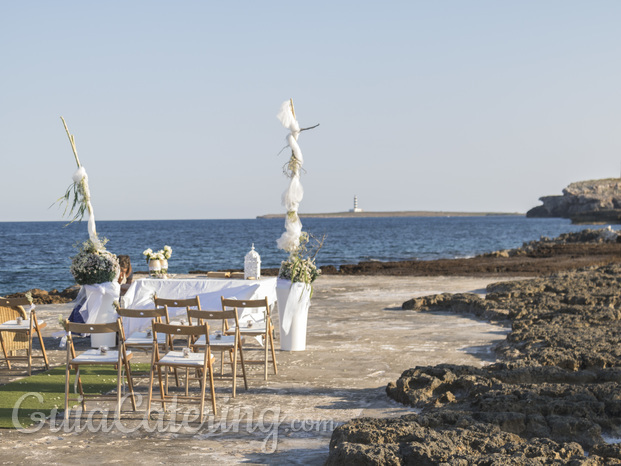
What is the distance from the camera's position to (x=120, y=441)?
573cm

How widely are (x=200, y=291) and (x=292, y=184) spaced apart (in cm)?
244

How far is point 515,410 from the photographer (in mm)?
5824

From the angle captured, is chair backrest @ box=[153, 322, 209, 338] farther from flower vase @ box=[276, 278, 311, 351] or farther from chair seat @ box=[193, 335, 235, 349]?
flower vase @ box=[276, 278, 311, 351]

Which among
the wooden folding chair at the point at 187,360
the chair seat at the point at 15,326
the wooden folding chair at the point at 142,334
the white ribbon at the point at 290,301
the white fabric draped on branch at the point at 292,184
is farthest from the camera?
the white fabric draped on branch at the point at 292,184

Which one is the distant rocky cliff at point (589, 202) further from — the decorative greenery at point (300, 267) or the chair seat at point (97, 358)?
the chair seat at point (97, 358)

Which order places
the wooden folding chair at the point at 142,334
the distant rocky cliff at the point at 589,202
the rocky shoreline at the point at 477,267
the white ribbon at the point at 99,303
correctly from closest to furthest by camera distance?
1. the wooden folding chair at the point at 142,334
2. the white ribbon at the point at 99,303
3. the rocky shoreline at the point at 477,267
4. the distant rocky cliff at the point at 589,202

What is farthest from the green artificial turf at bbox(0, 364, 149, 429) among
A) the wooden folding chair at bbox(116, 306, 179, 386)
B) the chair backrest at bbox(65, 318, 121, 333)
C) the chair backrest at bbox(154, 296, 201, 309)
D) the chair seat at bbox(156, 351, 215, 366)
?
the chair seat at bbox(156, 351, 215, 366)

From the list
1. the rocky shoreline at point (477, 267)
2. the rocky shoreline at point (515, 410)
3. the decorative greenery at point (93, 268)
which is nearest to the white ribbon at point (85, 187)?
the decorative greenery at point (93, 268)

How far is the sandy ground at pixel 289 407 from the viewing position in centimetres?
541

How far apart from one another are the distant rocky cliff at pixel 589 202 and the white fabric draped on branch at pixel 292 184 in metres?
111

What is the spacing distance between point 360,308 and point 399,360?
5.25m

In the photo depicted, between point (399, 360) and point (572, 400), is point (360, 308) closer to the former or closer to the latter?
point (399, 360)

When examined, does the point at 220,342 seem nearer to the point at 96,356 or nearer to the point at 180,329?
the point at 180,329

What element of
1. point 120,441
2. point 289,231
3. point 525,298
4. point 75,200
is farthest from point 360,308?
point 120,441
